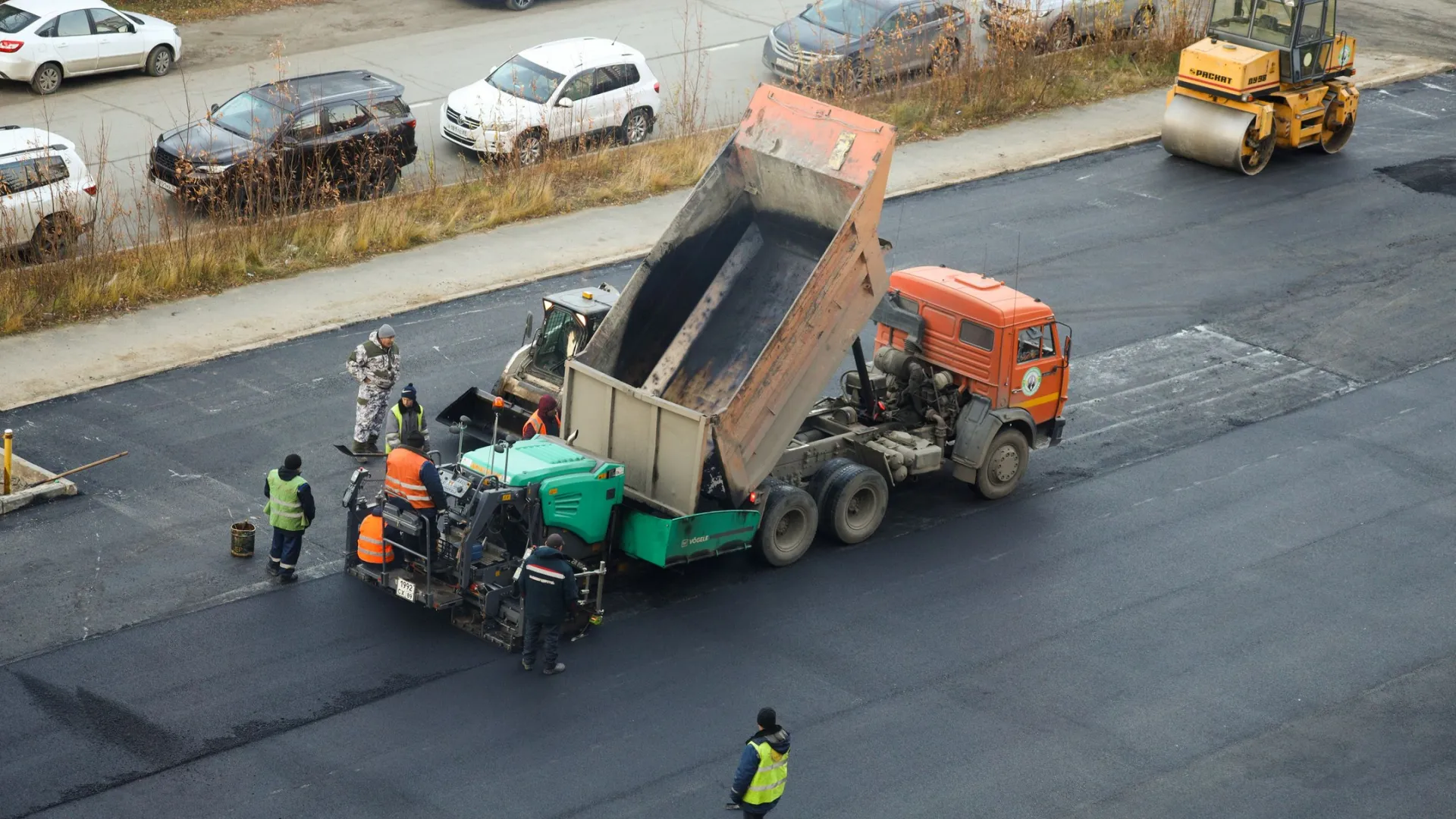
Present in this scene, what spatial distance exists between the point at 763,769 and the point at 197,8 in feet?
87.0

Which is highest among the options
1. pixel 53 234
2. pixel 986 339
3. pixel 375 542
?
pixel 986 339

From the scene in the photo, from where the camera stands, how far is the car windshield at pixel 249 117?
2400cm

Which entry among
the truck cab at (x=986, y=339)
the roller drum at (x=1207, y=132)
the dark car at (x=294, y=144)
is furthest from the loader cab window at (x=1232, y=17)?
the dark car at (x=294, y=144)

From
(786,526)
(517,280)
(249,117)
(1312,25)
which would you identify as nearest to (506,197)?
(517,280)

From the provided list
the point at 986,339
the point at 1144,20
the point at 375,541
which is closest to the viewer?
the point at 375,541

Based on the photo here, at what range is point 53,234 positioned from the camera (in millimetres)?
21344

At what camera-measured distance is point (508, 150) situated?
25.0 m

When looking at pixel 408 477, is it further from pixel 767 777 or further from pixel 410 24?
pixel 410 24

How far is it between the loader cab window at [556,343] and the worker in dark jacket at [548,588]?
431 centimetres

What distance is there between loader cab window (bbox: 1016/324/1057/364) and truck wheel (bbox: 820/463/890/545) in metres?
1.90

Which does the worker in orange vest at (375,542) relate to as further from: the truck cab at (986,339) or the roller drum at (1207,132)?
the roller drum at (1207,132)

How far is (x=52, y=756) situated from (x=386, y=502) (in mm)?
3154

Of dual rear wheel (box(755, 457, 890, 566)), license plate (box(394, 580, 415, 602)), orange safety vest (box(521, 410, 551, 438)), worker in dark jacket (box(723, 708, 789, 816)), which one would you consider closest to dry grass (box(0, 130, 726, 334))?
orange safety vest (box(521, 410, 551, 438))

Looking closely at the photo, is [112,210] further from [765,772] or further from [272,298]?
[765,772]
